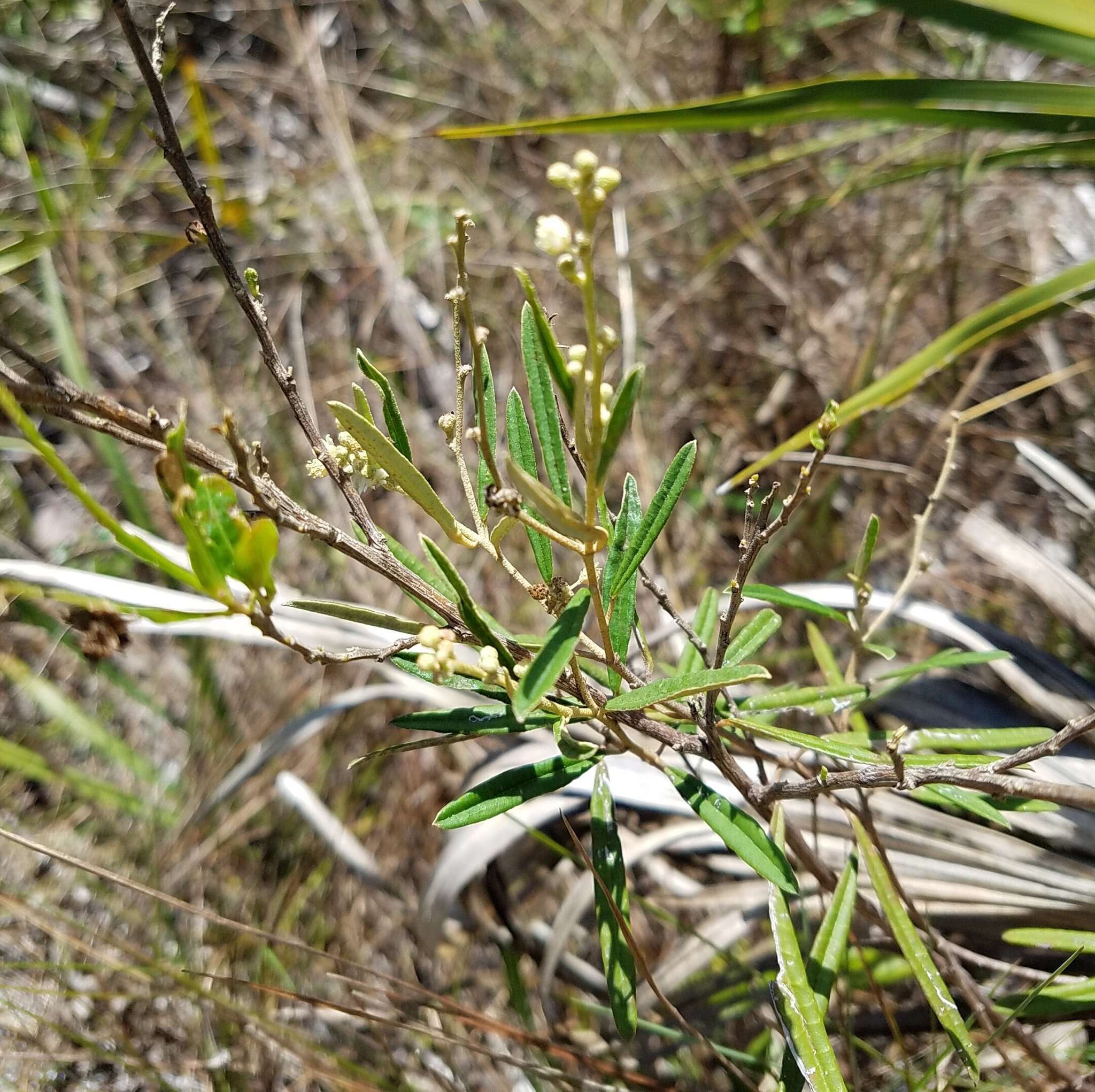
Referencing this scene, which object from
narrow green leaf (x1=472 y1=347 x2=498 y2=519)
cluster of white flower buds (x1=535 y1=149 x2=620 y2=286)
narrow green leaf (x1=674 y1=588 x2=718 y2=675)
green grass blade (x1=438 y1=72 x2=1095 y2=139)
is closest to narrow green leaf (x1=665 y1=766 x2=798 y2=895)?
narrow green leaf (x1=674 y1=588 x2=718 y2=675)

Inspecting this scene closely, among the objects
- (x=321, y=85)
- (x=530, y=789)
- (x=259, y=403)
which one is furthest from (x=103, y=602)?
(x=321, y=85)

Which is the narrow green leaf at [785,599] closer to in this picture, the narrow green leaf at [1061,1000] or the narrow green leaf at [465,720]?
the narrow green leaf at [465,720]

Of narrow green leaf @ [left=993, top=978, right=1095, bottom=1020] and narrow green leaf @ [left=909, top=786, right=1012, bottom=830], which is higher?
narrow green leaf @ [left=909, top=786, right=1012, bottom=830]

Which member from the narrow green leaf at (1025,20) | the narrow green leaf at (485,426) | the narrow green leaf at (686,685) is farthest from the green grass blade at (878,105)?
the narrow green leaf at (686,685)

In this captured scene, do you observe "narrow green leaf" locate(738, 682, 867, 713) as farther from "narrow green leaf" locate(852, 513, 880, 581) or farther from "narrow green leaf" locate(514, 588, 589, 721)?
"narrow green leaf" locate(514, 588, 589, 721)

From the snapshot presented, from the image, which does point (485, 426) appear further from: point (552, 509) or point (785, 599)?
point (785, 599)

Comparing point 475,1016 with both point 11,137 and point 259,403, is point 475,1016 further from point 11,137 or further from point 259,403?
point 11,137
